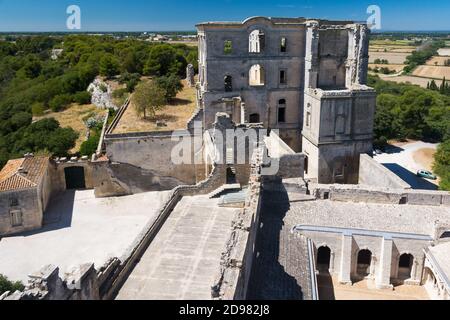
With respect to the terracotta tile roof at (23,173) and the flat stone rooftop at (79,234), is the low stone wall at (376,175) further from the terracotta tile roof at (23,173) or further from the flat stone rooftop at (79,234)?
the terracotta tile roof at (23,173)

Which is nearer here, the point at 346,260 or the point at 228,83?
the point at 346,260

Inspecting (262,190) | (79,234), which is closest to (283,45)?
(262,190)

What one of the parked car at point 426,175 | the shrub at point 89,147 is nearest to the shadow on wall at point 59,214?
the shrub at point 89,147

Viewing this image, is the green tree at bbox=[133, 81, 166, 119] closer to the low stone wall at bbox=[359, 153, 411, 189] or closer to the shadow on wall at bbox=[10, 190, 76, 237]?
the shadow on wall at bbox=[10, 190, 76, 237]

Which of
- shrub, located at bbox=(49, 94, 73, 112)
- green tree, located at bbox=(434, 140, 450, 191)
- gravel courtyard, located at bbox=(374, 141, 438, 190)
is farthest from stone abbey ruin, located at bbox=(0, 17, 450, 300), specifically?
shrub, located at bbox=(49, 94, 73, 112)

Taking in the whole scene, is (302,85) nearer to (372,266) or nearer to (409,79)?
(372,266)

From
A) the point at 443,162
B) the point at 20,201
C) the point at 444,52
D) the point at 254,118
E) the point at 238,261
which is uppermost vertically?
the point at 444,52
